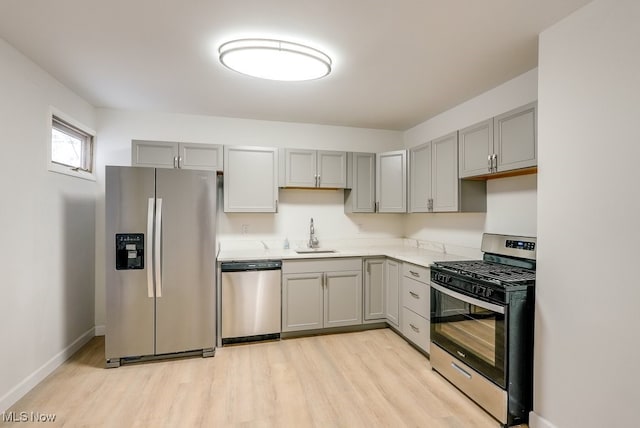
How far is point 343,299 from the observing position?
3520 millimetres

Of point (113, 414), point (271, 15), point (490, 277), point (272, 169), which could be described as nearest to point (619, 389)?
point (490, 277)

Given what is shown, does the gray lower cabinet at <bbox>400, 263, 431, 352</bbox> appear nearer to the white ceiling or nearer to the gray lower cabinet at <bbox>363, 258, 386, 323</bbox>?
the gray lower cabinet at <bbox>363, 258, 386, 323</bbox>

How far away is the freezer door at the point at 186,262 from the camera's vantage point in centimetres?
286

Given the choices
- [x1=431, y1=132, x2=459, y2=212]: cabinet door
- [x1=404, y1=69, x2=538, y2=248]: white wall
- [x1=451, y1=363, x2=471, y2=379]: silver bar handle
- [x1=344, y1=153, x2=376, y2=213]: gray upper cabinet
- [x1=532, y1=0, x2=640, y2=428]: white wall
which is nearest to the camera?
A: [x1=532, y1=0, x2=640, y2=428]: white wall

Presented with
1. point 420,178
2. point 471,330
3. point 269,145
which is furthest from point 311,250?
point 471,330

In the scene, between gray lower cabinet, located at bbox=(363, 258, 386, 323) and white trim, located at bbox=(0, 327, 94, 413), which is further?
gray lower cabinet, located at bbox=(363, 258, 386, 323)

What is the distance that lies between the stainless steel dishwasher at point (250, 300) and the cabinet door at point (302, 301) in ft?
0.26

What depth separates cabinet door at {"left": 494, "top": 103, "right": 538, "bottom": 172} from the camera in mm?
2188

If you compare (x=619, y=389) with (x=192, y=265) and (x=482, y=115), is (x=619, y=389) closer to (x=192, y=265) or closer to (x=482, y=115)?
(x=482, y=115)

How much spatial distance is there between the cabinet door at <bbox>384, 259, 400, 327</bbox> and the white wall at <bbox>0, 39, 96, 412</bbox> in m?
3.22

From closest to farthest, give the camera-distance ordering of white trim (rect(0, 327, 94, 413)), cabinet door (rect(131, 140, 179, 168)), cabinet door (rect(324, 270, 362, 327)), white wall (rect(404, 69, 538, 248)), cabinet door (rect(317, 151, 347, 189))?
white trim (rect(0, 327, 94, 413)) < white wall (rect(404, 69, 538, 248)) < cabinet door (rect(131, 140, 179, 168)) < cabinet door (rect(324, 270, 362, 327)) < cabinet door (rect(317, 151, 347, 189))

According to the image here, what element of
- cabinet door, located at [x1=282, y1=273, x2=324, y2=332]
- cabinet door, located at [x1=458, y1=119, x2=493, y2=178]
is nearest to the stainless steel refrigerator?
cabinet door, located at [x1=282, y1=273, x2=324, y2=332]

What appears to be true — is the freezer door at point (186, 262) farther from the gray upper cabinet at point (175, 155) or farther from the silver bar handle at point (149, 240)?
the gray upper cabinet at point (175, 155)

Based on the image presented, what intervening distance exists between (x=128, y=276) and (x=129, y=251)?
23 centimetres
